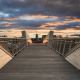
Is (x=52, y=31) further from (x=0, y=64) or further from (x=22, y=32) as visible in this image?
(x=0, y=64)

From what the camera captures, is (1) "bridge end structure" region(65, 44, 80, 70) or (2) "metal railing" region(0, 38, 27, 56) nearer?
(1) "bridge end structure" region(65, 44, 80, 70)

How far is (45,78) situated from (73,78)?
95 cm

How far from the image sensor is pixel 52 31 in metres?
8.40

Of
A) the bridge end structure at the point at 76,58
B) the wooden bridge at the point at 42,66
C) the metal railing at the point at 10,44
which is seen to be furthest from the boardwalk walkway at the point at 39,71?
the metal railing at the point at 10,44

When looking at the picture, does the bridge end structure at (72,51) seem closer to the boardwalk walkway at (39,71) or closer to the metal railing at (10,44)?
the boardwalk walkway at (39,71)

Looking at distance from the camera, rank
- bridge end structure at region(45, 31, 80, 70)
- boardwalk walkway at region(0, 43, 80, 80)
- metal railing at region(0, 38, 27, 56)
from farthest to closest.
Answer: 1. metal railing at region(0, 38, 27, 56)
2. bridge end structure at region(45, 31, 80, 70)
3. boardwalk walkway at region(0, 43, 80, 80)

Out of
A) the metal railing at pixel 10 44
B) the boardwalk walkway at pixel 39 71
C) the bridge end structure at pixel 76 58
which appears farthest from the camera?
the metal railing at pixel 10 44

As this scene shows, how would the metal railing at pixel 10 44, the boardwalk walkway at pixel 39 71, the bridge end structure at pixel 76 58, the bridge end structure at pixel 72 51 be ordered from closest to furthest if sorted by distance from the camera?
the boardwalk walkway at pixel 39 71 → the bridge end structure at pixel 76 58 → the bridge end structure at pixel 72 51 → the metal railing at pixel 10 44

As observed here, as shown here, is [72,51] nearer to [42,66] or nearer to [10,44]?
[42,66]

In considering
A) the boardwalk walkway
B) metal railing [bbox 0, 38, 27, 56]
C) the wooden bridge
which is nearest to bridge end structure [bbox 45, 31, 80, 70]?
the wooden bridge

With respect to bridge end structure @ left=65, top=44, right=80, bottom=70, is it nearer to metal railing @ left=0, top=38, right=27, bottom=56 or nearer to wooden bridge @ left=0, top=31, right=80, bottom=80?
wooden bridge @ left=0, top=31, right=80, bottom=80

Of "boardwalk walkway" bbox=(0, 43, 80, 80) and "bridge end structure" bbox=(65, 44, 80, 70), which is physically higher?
"bridge end structure" bbox=(65, 44, 80, 70)

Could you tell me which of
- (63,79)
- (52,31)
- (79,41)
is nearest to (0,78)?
(63,79)

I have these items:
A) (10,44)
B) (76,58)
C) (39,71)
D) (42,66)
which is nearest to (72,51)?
(76,58)
